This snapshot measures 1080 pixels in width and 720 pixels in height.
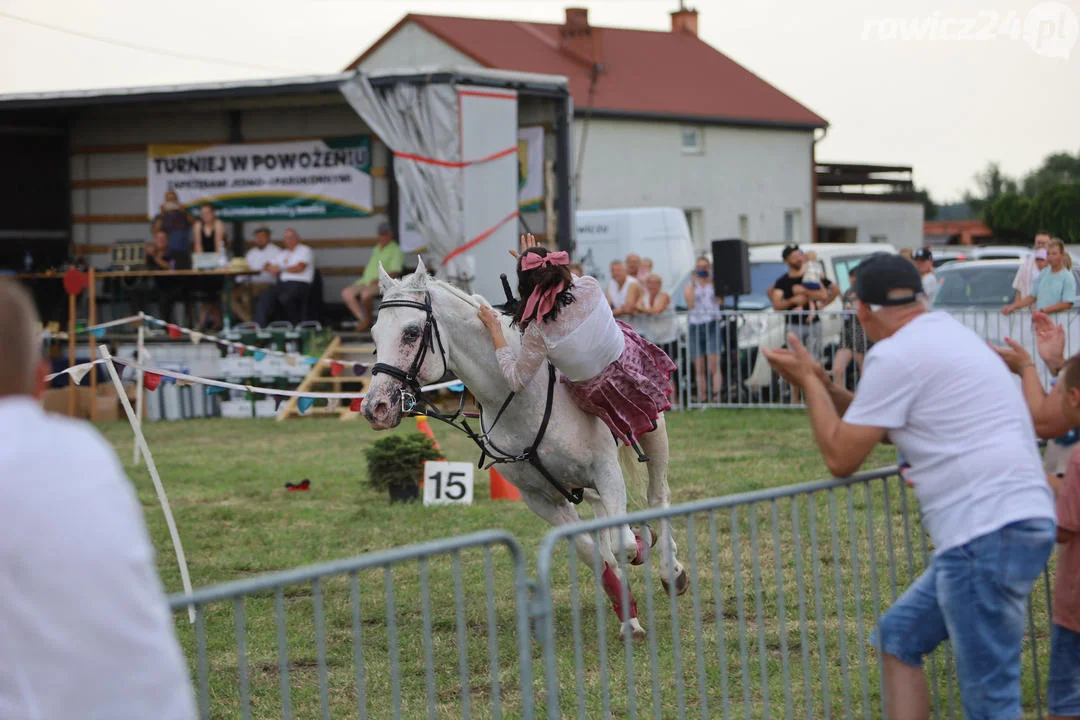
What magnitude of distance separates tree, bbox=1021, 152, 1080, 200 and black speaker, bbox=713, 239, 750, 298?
90928mm

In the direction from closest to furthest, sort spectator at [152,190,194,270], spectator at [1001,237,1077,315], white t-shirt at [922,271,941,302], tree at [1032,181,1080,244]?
spectator at [1001,237,1077,315] < white t-shirt at [922,271,941,302] < spectator at [152,190,194,270] < tree at [1032,181,1080,244]

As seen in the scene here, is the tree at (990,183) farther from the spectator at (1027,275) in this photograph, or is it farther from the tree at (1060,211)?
the spectator at (1027,275)

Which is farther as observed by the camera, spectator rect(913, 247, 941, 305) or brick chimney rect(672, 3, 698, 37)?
brick chimney rect(672, 3, 698, 37)

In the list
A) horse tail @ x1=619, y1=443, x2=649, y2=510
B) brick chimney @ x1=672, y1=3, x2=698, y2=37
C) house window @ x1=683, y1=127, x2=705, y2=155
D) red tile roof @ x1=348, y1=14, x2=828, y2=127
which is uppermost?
brick chimney @ x1=672, y1=3, x2=698, y2=37

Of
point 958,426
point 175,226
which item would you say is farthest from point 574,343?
point 175,226

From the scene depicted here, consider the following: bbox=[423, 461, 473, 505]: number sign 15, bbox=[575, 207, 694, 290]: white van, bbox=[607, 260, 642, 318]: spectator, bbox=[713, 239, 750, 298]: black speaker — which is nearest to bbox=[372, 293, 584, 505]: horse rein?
bbox=[423, 461, 473, 505]: number sign 15

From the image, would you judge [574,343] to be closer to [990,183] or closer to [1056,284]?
[1056,284]

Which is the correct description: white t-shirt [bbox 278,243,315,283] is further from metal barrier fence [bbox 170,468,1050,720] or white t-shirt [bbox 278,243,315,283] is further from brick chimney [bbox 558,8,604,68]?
brick chimney [bbox 558,8,604,68]

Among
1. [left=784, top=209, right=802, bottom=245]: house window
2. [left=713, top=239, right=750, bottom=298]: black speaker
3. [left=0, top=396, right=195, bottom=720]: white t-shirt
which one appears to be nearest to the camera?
[left=0, top=396, right=195, bottom=720]: white t-shirt

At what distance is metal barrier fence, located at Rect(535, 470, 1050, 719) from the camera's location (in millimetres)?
4302

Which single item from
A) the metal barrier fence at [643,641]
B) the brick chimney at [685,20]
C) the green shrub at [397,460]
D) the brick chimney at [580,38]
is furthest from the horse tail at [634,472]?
the brick chimney at [685,20]

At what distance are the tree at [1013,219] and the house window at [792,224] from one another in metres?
17.9

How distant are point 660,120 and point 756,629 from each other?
3300cm

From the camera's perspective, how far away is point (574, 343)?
6.38 metres
